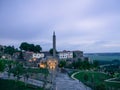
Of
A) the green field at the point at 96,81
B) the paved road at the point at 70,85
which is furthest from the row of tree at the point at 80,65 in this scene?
the paved road at the point at 70,85

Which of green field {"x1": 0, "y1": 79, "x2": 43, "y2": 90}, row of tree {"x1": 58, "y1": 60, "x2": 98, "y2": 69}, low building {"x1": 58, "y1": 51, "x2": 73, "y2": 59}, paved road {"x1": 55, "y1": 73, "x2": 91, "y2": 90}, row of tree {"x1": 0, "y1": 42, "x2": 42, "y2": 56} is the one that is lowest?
paved road {"x1": 55, "y1": 73, "x2": 91, "y2": 90}

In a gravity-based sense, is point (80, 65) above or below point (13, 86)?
above

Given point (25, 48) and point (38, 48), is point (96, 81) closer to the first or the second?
point (25, 48)

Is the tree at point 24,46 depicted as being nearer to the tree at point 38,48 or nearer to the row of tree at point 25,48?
the row of tree at point 25,48

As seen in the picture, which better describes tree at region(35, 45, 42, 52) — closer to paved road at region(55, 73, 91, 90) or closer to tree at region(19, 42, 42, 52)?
tree at region(19, 42, 42, 52)

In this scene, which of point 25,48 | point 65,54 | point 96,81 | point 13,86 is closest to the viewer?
point 13,86

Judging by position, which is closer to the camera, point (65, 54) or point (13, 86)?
point (13, 86)

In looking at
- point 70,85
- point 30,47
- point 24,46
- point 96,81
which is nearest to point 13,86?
point 70,85

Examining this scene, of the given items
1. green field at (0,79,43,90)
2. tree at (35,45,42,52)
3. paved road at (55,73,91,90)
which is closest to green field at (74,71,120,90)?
paved road at (55,73,91,90)

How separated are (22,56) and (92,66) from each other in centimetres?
2787

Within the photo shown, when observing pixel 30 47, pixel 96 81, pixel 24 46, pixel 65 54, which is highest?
pixel 24 46

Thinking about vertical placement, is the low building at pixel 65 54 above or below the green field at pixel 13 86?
above

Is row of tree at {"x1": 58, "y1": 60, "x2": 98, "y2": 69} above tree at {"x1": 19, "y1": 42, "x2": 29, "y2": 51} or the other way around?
the other way around

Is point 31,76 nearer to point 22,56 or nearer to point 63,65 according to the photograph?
point 63,65
